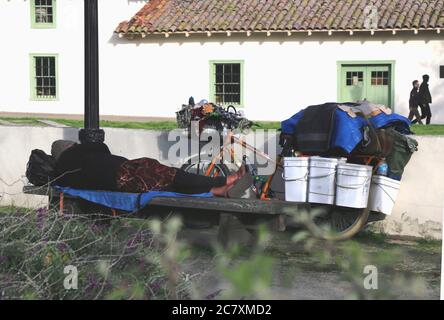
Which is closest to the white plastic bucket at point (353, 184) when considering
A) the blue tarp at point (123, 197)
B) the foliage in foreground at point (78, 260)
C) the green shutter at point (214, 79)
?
the blue tarp at point (123, 197)

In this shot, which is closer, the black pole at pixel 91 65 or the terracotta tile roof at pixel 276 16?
the black pole at pixel 91 65

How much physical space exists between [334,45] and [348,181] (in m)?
18.1

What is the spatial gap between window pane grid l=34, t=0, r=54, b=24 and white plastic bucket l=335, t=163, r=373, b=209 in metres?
23.0

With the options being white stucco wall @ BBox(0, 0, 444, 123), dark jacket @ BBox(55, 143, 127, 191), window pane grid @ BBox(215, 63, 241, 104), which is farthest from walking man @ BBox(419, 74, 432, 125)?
dark jacket @ BBox(55, 143, 127, 191)

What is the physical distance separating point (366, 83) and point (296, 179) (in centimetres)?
1834

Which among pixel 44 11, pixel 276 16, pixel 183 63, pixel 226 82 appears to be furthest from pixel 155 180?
pixel 44 11

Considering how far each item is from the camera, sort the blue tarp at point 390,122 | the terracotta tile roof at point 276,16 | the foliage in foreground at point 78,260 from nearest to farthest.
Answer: the foliage in foreground at point 78,260 → the blue tarp at point 390,122 → the terracotta tile roof at point 276,16

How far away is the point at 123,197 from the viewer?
26.7 ft

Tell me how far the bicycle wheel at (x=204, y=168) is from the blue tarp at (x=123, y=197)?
1369 millimetres

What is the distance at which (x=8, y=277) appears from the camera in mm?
5164

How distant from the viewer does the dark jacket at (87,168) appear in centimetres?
824

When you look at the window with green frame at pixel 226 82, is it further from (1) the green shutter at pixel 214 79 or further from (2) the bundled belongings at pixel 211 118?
(2) the bundled belongings at pixel 211 118
